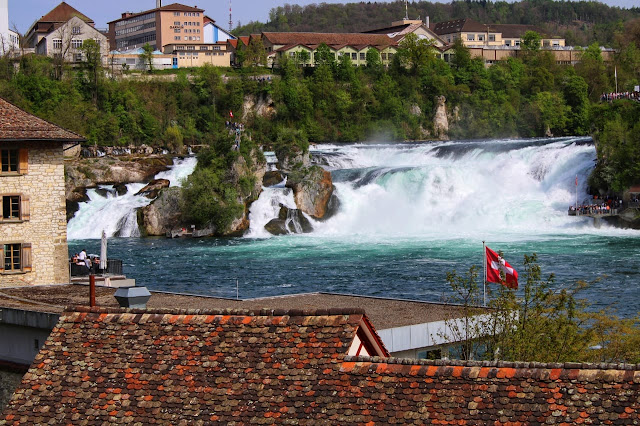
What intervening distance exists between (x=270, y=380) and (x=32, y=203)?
74.5 feet

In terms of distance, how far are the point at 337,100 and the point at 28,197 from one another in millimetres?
81325

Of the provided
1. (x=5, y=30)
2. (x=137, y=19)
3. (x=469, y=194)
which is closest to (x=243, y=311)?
(x=469, y=194)

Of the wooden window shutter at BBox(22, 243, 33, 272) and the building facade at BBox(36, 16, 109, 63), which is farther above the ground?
the building facade at BBox(36, 16, 109, 63)

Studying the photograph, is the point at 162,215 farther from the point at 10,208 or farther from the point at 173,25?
the point at 173,25

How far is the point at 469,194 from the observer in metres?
75.1

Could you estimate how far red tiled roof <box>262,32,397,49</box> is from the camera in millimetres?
125688

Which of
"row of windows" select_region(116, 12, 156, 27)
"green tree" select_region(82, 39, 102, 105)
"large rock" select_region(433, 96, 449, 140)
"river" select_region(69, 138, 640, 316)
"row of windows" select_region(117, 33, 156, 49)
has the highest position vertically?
"row of windows" select_region(116, 12, 156, 27)

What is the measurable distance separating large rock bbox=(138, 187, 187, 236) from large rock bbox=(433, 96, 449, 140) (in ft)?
160

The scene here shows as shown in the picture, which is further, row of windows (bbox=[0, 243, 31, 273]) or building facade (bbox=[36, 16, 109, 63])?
building facade (bbox=[36, 16, 109, 63])

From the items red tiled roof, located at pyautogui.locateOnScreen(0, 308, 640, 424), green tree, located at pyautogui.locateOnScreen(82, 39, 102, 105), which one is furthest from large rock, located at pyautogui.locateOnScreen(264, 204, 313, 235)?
red tiled roof, located at pyautogui.locateOnScreen(0, 308, 640, 424)

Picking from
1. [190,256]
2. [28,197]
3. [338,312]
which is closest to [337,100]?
[190,256]

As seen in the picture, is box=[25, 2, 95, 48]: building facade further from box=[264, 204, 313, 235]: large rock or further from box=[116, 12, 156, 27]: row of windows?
box=[264, 204, 313, 235]: large rock

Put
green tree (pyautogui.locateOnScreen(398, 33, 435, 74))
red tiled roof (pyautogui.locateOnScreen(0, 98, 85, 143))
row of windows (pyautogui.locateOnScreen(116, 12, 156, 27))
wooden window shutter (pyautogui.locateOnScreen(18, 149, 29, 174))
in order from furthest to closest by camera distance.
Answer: row of windows (pyautogui.locateOnScreen(116, 12, 156, 27)), green tree (pyautogui.locateOnScreen(398, 33, 435, 74)), wooden window shutter (pyautogui.locateOnScreen(18, 149, 29, 174)), red tiled roof (pyautogui.locateOnScreen(0, 98, 85, 143))

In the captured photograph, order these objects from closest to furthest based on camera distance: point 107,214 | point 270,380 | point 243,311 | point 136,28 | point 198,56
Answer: point 270,380
point 243,311
point 107,214
point 198,56
point 136,28
